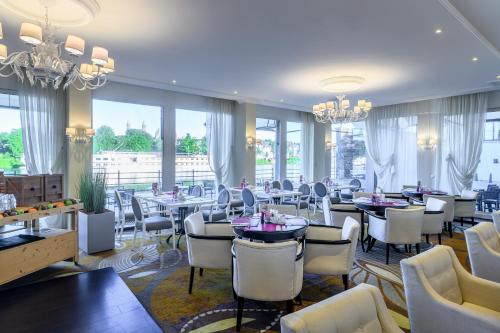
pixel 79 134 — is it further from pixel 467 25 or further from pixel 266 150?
pixel 467 25

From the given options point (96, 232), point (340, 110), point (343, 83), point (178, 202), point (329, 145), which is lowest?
point (96, 232)

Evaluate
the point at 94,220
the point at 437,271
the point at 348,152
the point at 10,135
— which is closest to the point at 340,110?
the point at 437,271

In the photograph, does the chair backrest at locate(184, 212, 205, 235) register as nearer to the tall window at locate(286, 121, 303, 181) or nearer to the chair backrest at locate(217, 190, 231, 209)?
the chair backrest at locate(217, 190, 231, 209)

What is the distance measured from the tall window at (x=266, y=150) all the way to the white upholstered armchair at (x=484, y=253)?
20.4 ft

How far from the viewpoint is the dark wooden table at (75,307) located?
254cm

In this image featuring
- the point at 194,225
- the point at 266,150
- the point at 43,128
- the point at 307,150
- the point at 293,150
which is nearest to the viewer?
the point at 194,225

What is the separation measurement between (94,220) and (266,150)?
5745 millimetres

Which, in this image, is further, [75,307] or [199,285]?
[199,285]

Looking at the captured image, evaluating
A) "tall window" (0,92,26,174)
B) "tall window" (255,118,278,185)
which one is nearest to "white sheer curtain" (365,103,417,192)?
"tall window" (255,118,278,185)

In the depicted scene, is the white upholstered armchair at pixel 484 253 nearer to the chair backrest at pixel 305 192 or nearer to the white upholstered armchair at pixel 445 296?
the white upholstered armchair at pixel 445 296

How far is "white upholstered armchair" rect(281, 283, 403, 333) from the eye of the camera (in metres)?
1.33

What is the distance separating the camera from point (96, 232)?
15.7 feet

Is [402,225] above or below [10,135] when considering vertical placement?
below

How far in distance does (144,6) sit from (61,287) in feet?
11.0
